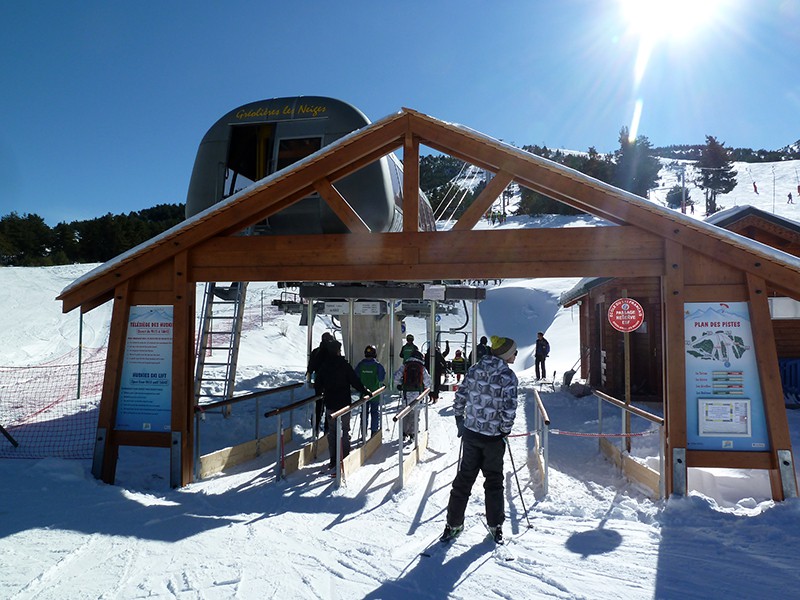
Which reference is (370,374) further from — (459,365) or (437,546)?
(459,365)

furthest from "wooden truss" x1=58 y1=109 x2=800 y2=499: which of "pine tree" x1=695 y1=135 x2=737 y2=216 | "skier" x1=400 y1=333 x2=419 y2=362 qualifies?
"pine tree" x1=695 y1=135 x2=737 y2=216

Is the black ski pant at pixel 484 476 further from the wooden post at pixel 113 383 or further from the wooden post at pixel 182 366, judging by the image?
the wooden post at pixel 113 383

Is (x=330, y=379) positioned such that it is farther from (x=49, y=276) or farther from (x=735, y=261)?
(x=49, y=276)

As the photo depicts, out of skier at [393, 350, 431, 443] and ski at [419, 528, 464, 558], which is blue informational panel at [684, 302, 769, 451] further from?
skier at [393, 350, 431, 443]

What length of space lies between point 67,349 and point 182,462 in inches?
721

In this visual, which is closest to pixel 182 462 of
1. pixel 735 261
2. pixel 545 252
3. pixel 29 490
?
pixel 29 490

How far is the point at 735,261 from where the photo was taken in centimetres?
611

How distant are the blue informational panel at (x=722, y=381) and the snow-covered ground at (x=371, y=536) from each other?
2.15 ft

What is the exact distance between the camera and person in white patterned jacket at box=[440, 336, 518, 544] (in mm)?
4844

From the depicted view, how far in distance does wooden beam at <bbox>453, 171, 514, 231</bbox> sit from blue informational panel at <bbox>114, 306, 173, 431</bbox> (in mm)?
3698

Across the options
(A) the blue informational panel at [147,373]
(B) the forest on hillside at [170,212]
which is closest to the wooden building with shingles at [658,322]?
(A) the blue informational panel at [147,373]

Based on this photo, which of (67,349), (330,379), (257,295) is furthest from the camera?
(257,295)

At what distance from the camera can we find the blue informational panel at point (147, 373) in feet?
23.0

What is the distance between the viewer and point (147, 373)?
7.08 metres
